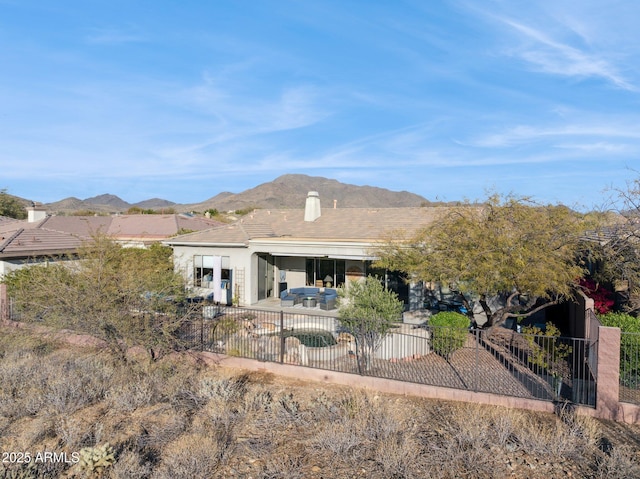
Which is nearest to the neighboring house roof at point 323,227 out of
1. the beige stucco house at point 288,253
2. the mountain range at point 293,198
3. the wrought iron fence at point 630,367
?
the beige stucco house at point 288,253

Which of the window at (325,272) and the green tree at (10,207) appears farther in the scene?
the green tree at (10,207)

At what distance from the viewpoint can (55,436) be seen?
25.7 ft

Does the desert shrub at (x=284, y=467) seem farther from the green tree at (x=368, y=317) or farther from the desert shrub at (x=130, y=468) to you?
the green tree at (x=368, y=317)

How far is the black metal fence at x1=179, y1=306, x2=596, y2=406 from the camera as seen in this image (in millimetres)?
10148

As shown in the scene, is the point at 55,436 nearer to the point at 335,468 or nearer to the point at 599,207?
the point at 335,468

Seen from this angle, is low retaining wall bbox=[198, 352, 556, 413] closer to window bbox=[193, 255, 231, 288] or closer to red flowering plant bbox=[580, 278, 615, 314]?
red flowering plant bbox=[580, 278, 615, 314]

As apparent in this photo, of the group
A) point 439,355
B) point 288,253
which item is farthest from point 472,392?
point 288,253

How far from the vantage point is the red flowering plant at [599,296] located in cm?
1370

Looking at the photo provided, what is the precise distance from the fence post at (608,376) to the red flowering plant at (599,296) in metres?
5.78

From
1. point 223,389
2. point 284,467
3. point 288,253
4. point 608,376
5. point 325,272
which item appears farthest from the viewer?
point 325,272

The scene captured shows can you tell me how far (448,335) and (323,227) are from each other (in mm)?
12023

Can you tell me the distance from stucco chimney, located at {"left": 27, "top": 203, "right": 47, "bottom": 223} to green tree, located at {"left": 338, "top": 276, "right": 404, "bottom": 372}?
27.8m

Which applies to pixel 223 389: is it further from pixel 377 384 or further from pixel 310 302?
pixel 310 302

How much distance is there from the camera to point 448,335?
39.1ft
